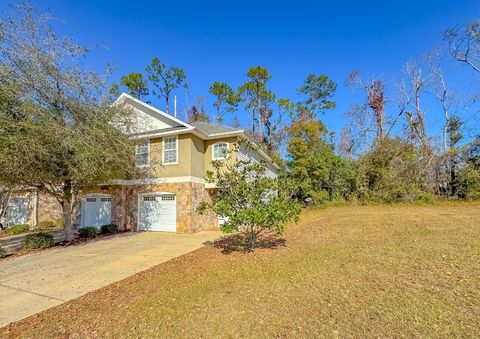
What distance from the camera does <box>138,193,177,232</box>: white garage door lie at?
14.2 meters

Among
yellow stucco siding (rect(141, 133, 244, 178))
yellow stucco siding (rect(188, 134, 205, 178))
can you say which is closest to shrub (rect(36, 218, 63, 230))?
yellow stucco siding (rect(141, 133, 244, 178))

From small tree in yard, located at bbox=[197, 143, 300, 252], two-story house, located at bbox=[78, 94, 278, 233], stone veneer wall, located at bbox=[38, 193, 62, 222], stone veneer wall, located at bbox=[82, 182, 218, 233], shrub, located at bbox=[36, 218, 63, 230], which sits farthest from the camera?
stone veneer wall, located at bbox=[38, 193, 62, 222]

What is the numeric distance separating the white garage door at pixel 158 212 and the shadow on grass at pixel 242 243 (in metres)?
4.11

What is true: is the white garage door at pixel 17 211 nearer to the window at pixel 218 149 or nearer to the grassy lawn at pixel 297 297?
the window at pixel 218 149

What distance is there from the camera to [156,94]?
3197cm

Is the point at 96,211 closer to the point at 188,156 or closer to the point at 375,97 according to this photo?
the point at 188,156

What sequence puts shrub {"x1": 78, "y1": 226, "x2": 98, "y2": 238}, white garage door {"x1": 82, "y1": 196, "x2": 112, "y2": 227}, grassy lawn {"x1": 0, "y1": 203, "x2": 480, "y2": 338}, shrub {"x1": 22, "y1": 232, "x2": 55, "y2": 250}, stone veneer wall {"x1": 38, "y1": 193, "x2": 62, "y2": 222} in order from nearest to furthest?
1. grassy lawn {"x1": 0, "y1": 203, "x2": 480, "y2": 338}
2. shrub {"x1": 22, "y1": 232, "x2": 55, "y2": 250}
3. shrub {"x1": 78, "y1": 226, "x2": 98, "y2": 238}
4. white garage door {"x1": 82, "y1": 196, "x2": 112, "y2": 227}
5. stone veneer wall {"x1": 38, "y1": 193, "x2": 62, "y2": 222}

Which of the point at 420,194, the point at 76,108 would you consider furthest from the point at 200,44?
the point at 420,194

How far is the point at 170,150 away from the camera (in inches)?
566

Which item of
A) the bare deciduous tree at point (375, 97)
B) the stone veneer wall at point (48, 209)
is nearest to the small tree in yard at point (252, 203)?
the stone veneer wall at point (48, 209)

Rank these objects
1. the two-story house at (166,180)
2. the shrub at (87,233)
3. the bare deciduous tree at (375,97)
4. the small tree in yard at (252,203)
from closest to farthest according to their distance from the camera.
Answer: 1. the small tree in yard at (252,203)
2. the shrub at (87,233)
3. the two-story house at (166,180)
4. the bare deciduous tree at (375,97)

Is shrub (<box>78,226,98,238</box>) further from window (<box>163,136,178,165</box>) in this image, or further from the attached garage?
the attached garage

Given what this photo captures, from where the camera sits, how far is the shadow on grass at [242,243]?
8914 millimetres

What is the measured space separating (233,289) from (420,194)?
17935 mm
